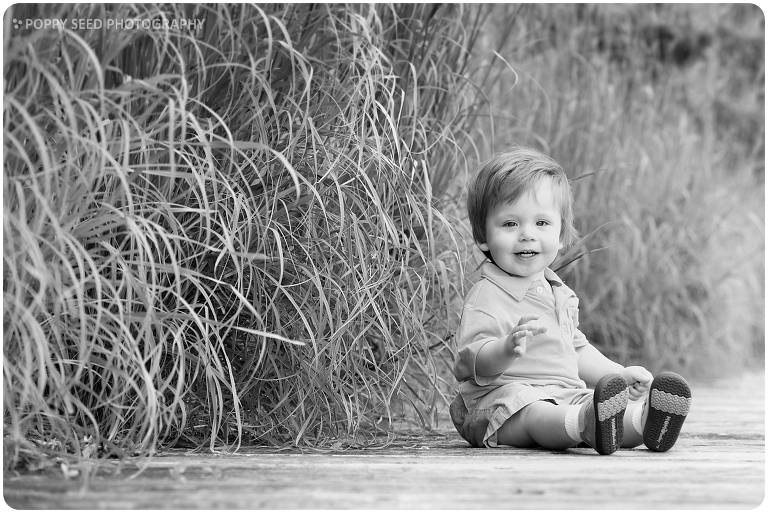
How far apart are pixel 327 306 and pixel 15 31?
0.80m

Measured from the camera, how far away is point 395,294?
2.19m

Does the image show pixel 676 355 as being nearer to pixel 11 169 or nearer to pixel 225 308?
pixel 225 308

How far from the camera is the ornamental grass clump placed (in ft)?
5.41

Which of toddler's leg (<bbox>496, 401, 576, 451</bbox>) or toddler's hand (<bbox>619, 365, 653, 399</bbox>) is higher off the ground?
toddler's hand (<bbox>619, 365, 653, 399</bbox>)

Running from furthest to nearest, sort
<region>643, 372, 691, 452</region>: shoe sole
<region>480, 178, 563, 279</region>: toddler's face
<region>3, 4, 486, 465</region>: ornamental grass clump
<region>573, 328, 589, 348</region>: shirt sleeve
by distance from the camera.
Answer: <region>573, 328, 589, 348</region>: shirt sleeve
<region>480, 178, 563, 279</region>: toddler's face
<region>643, 372, 691, 452</region>: shoe sole
<region>3, 4, 486, 465</region>: ornamental grass clump

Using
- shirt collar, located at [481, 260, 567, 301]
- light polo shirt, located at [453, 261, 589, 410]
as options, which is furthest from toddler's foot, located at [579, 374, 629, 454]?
shirt collar, located at [481, 260, 567, 301]

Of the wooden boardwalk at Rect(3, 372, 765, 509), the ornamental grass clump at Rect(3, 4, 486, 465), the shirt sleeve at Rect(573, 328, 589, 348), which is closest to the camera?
the wooden boardwalk at Rect(3, 372, 765, 509)

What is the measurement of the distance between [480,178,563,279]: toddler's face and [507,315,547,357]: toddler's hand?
12.6 inches

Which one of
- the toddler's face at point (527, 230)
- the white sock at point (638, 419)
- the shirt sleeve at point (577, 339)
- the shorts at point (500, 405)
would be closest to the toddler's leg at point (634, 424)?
the white sock at point (638, 419)

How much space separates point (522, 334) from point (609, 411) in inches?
9.2

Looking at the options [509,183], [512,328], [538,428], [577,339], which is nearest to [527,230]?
[509,183]

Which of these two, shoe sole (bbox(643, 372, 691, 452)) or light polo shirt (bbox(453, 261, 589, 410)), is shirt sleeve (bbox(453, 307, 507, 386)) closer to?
light polo shirt (bbox(453, 261, 589, 410))

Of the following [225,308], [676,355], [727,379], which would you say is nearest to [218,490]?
[225,308]

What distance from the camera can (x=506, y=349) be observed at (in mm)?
1940
